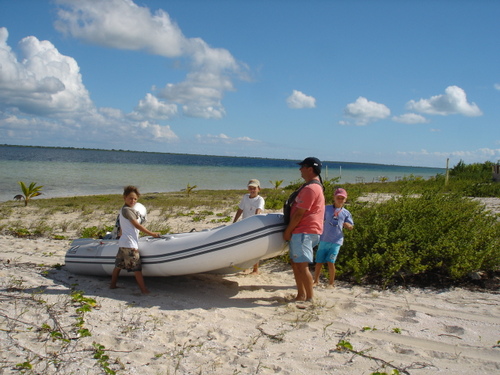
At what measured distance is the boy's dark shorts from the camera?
4.88 meters

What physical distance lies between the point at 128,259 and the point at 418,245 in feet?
12.6

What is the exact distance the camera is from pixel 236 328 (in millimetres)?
3895

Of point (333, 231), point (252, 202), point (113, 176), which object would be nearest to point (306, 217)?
point (333, 231)

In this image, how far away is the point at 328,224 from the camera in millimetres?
5141

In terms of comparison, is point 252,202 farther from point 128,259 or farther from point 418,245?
point 418,245

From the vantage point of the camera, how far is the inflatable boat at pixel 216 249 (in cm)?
471

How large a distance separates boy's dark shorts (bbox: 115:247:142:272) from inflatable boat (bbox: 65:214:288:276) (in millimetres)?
171

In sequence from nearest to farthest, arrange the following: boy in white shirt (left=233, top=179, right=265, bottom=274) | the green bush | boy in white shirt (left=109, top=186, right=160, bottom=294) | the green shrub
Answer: boy in white shirt (left=109, top=186, right=160, bottom=294) < the green bush < boy in white shirt (left=233, top=179, right=265, bottom=274) < the green shrub

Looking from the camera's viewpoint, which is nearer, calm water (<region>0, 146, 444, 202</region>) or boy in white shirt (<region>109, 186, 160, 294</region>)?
boy in white shirt (<region>109, 186, 160, 294</region>)

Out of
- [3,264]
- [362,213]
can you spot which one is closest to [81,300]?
[3,264]

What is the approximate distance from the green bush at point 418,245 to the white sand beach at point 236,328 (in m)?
0.30

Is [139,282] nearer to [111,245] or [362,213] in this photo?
[111,245]

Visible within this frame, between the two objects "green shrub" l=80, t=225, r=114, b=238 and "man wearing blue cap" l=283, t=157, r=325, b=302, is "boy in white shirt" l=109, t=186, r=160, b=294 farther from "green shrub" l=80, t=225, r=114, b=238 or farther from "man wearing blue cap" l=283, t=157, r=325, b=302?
"green shrub" l=80, t=225, r=114, b=238

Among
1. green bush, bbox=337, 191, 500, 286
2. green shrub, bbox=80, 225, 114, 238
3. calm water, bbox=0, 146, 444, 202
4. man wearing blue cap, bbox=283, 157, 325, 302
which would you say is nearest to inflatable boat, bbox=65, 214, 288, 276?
man wearing blue cap, bbox=283, 157, 325, 302
